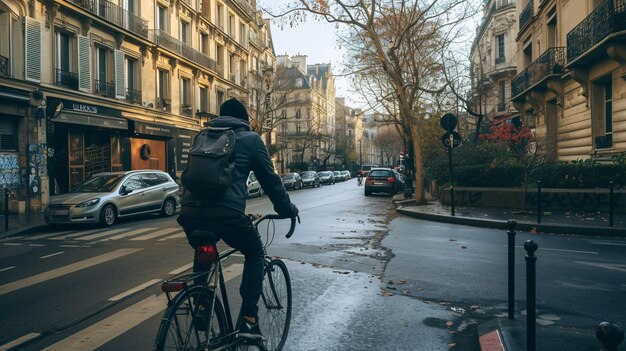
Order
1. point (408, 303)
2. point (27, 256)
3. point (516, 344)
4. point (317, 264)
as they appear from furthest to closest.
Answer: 1. point (27, 256)
2. point (317, 264)
3. point (408, 303)
4. point (516, 344)

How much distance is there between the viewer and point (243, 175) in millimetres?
3373

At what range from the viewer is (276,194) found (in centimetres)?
360

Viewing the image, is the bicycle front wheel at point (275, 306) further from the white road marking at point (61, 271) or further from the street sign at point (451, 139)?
the street sign at point (451, 139)

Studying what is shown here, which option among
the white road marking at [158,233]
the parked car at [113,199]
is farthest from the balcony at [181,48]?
the white road marking at [158,233]

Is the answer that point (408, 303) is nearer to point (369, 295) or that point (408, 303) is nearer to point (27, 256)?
point (369, 295)

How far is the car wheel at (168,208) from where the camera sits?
16.4m

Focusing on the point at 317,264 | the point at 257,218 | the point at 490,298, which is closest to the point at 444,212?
the point at 317,264

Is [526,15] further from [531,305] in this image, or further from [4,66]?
[531,305]

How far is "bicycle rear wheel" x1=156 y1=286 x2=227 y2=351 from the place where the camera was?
270 centimetres

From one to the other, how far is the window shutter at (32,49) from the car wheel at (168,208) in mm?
7437

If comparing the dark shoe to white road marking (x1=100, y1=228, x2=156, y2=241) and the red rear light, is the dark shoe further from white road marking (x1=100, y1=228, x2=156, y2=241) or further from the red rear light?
white road marking (x1=100, y1=228, x2=156, y2=241)

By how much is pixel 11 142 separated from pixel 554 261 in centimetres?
1855

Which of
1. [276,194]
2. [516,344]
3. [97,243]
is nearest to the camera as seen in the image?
[276,194]

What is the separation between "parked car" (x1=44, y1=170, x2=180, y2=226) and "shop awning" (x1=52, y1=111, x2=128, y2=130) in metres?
6.01
